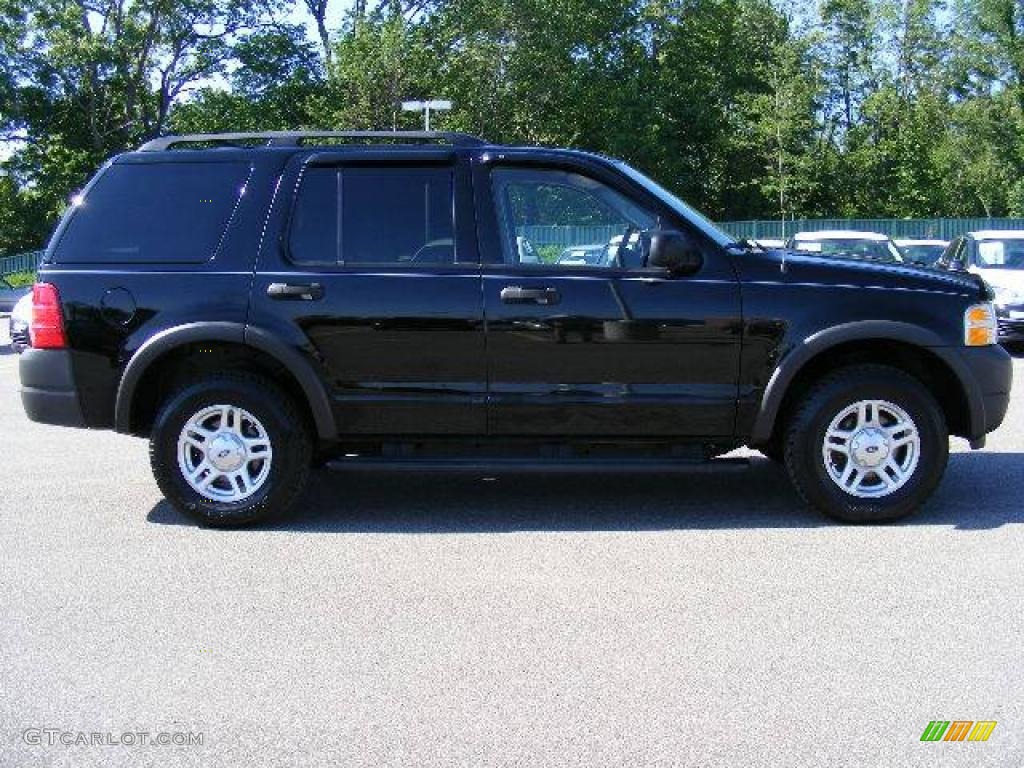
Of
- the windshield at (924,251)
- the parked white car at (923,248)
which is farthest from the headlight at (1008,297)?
the parked white car at (923,248)

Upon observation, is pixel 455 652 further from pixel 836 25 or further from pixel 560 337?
pixel 836 25

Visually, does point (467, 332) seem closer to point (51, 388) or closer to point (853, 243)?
point (51, 388)

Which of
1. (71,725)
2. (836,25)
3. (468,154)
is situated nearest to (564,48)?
(836,25)

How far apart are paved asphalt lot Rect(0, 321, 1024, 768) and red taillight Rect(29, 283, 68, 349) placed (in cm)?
97

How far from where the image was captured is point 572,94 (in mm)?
48594

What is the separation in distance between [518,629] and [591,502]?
7.37 feet

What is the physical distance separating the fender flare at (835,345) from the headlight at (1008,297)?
9435 mm

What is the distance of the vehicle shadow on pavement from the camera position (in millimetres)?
6281

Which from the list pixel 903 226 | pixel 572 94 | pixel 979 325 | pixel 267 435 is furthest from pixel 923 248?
pixel 572 94

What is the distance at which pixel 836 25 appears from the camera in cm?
5328

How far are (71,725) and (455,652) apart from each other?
131 centimetres

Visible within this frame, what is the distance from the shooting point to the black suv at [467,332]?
6035 mm

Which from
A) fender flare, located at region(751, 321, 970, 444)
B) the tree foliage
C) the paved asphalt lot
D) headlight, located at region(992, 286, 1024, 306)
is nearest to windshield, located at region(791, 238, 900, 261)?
headlight, located at region(992, 286, 1024, 306)

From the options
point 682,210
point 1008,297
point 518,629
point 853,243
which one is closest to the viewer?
point 518,629
